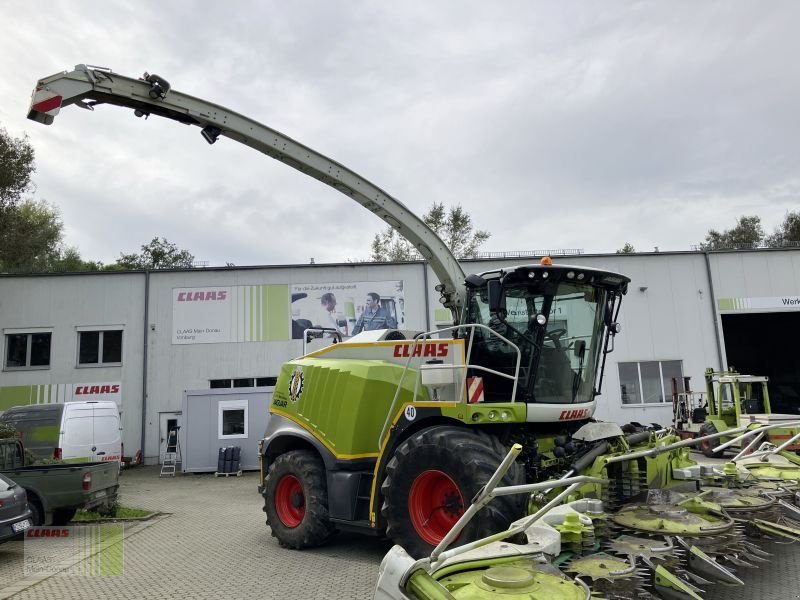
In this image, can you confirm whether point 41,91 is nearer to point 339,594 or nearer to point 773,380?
point 339,594

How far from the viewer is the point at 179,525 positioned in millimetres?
9922

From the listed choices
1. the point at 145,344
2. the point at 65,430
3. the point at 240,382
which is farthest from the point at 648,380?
the point at 65,430

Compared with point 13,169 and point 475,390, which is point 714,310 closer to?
point 475,390

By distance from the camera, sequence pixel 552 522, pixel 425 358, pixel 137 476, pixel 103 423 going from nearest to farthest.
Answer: pixel 552 522
pixel 425 358
pixel 103 423
pixel 137 476

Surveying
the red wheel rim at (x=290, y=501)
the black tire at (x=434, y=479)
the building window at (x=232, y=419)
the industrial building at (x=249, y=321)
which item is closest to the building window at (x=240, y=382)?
the industrial building at (x=249, y=321)

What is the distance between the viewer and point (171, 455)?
19.2 meters

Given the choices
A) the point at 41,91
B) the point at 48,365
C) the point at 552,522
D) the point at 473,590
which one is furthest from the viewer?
the point at 48,365

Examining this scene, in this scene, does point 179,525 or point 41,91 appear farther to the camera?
point 179,525

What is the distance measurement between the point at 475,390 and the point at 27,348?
828 inches

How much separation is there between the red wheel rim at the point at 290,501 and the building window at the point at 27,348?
17420 mm

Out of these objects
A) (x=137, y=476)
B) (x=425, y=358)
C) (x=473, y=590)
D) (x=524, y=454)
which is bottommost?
(x=137, y=476)

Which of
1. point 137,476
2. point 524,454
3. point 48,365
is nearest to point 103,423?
point 137,476

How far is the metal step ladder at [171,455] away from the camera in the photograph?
725 inches

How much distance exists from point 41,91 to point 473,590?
21.7 feet
